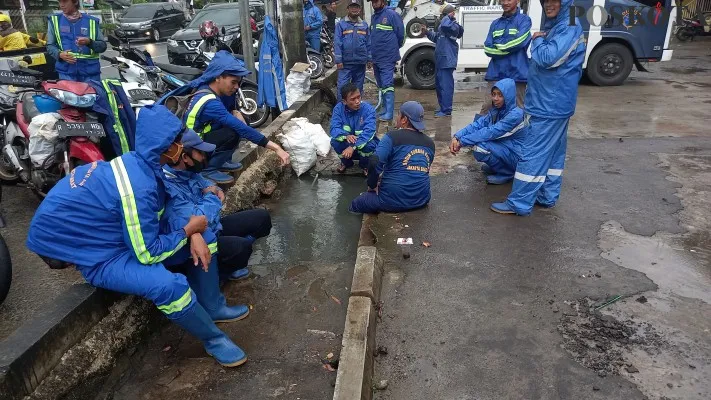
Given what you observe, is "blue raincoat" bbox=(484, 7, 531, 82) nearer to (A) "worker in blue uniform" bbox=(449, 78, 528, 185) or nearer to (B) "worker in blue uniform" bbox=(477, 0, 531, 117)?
(B) "worker in blue uniform" bbox=(477, 0, 531, 117)

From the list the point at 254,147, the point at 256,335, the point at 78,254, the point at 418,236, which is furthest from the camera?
the point at 254,147

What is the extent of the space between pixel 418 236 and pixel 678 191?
8.95 feet

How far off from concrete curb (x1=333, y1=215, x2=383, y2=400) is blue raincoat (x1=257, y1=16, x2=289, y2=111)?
4214 mm

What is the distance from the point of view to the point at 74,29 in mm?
6172

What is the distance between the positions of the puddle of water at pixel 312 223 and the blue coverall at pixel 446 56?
303cm

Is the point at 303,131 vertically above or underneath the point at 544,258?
above

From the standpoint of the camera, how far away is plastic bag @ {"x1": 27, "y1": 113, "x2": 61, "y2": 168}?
4.14 meters

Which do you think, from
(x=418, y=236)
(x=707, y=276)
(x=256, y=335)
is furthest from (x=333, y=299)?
(x=707, y=276)

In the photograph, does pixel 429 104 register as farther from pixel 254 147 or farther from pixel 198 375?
pixel 198 375

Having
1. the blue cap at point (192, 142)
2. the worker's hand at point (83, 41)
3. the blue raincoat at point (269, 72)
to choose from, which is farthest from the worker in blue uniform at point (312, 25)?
the blue cap at point (192, 142)

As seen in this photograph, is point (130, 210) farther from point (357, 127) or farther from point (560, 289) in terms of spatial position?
point (357, 127)

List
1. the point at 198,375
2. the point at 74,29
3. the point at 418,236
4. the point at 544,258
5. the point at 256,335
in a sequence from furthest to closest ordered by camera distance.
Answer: the point at 74,29, the point at 418,236, the point at 544,258, the point at 256,335, the point at 198,375

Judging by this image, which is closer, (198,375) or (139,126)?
(139,126)

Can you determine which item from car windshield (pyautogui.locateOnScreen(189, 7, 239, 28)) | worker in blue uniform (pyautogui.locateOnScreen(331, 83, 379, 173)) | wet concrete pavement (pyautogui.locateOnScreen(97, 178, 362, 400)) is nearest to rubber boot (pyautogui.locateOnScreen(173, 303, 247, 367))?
wet concrete pavement (pyautogui.locateOnScreen(97, 178, 362, 400))
